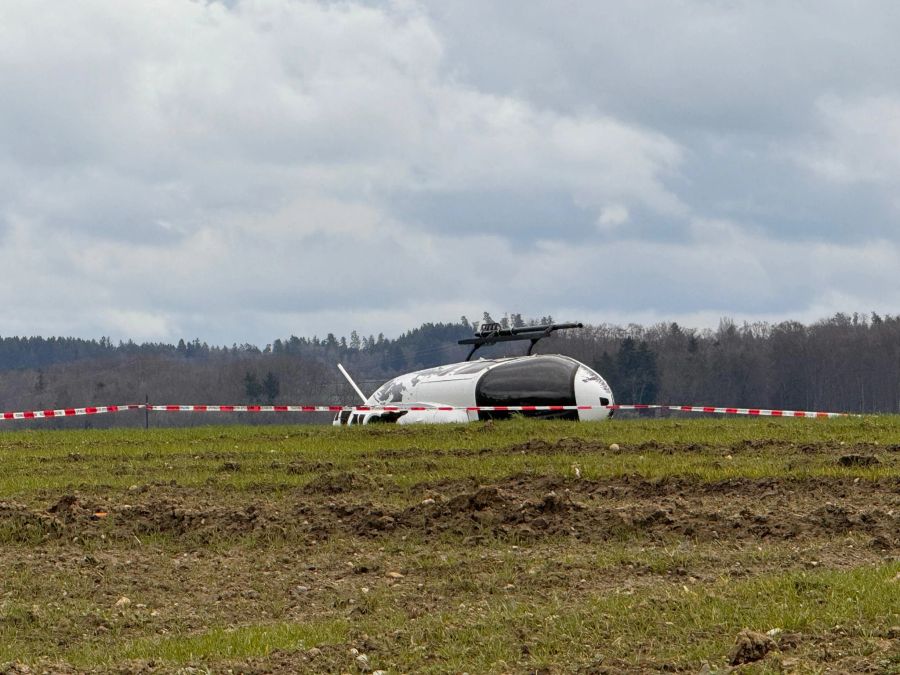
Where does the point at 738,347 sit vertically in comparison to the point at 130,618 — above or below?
above

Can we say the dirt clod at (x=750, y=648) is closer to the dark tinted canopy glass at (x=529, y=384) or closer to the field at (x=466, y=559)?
the field at (x=466, y=559)

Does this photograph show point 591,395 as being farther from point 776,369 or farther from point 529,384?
point 776,369

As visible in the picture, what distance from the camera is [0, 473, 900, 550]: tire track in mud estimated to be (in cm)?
1221

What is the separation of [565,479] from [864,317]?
10581 centimetres

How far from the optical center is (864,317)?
114250 millimetres

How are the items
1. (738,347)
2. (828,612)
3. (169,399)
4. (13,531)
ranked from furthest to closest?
1. (169,399)
2. (738,347)
3. (13,531)
4. (828,612)

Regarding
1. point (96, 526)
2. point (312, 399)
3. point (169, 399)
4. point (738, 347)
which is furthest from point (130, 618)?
point (169, 399)

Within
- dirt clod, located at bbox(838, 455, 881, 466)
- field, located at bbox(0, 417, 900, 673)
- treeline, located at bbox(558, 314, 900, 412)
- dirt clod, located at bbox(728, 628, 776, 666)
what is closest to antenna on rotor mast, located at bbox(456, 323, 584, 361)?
field, located at bbox(0, 417, 900, 673)

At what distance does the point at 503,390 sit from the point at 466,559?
1790 cm

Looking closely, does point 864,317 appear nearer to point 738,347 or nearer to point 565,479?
point 738,347

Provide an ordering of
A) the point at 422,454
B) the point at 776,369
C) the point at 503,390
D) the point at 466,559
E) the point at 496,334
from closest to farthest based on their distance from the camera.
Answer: the point at 466,559 < the point at 422,454 < the point at 503,390 < the point at 496,334 < the point at 776,369

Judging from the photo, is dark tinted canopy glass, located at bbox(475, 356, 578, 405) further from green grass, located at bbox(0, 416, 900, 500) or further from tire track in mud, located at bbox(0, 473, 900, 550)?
tire track in mud, located at bbox(0, 473, 900, 550)

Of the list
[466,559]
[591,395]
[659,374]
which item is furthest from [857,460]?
[659,374]

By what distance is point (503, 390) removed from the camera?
2939cm
